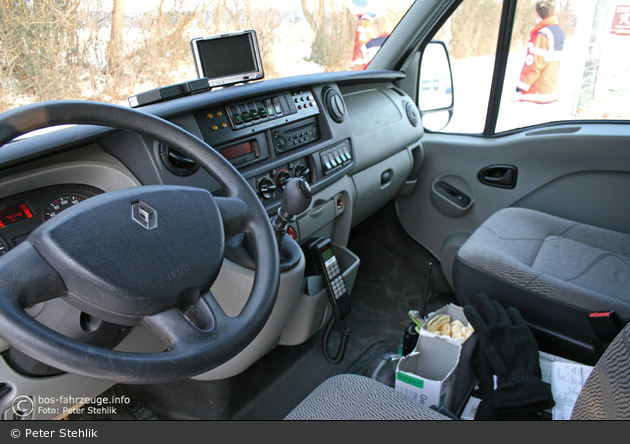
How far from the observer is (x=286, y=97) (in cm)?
148

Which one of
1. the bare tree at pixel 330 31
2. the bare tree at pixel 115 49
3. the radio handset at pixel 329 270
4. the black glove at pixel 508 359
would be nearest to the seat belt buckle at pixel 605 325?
the black glove at pixel 508 359

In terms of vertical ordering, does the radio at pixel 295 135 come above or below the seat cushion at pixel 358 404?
above

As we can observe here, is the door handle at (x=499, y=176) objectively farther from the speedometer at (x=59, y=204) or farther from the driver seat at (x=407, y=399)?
the speedometer at (x=59, y=204)

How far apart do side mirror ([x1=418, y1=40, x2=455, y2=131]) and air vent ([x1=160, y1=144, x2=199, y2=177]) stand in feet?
5.27

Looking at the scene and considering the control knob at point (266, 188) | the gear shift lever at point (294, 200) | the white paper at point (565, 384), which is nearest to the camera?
the gear shift lever at point (294, 200)

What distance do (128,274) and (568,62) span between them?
203 centimetres

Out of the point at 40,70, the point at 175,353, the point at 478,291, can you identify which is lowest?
the point at 478,291

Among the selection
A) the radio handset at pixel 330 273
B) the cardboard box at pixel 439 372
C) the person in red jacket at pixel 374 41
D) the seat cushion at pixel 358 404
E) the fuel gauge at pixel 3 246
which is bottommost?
the cardboard box at pixel 439 372

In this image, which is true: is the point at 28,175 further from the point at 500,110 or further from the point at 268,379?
the point at 500,110

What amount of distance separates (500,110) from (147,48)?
1870mm

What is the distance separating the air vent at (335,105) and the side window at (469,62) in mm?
778

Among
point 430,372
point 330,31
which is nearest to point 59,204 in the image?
point 430,372

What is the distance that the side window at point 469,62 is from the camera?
195 centimetres
